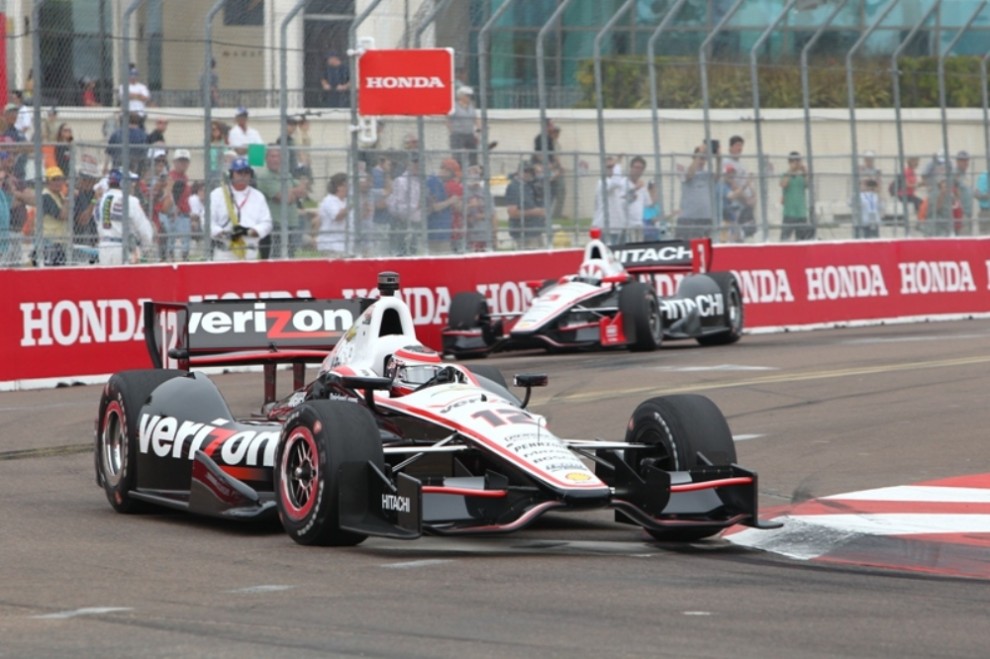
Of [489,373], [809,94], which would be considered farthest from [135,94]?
[809,94]

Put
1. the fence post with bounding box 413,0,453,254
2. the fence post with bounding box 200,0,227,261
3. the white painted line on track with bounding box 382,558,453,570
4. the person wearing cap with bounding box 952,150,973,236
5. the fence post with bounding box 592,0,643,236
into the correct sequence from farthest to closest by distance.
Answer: the person wearing cap with bounding box 952,150,973,236 < the fence post with bounding box 592,0,643,236 < the fence post with bounding box 413,0,453,254 < the fence post with bounding box 200,0,227,261 < the white painted line on track with bounding box 382,558,453,570

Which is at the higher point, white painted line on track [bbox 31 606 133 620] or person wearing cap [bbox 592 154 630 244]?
person wearing cap [bbox 592 154 630 244]

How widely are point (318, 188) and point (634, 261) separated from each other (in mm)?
3807

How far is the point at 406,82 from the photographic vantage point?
21.8 metres

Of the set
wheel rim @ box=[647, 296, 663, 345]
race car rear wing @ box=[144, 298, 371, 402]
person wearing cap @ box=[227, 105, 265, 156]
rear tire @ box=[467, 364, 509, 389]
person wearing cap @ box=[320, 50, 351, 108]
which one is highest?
person wearing cap @ box=[320, 50, 351, 108]

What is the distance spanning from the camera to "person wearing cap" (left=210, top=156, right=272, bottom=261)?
19984mm

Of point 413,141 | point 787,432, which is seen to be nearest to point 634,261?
point 413,141

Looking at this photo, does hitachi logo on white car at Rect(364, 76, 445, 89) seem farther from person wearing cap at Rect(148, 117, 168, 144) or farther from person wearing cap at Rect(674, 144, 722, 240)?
person wearing cap at Rect(674, 144, 722, 240)

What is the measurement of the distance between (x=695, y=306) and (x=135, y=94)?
22.6 feet

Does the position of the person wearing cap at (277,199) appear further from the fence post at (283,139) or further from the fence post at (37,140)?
the fence post at (37,140)

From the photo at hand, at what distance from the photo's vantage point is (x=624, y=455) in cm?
926

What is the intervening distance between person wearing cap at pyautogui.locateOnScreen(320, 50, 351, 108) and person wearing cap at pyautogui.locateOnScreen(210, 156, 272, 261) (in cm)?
171

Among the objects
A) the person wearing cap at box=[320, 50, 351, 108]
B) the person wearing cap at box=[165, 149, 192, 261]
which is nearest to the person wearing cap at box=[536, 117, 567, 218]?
the person wearing cap at box=[320, 50, 351, 108]

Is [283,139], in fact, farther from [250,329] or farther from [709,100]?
[250,329]
